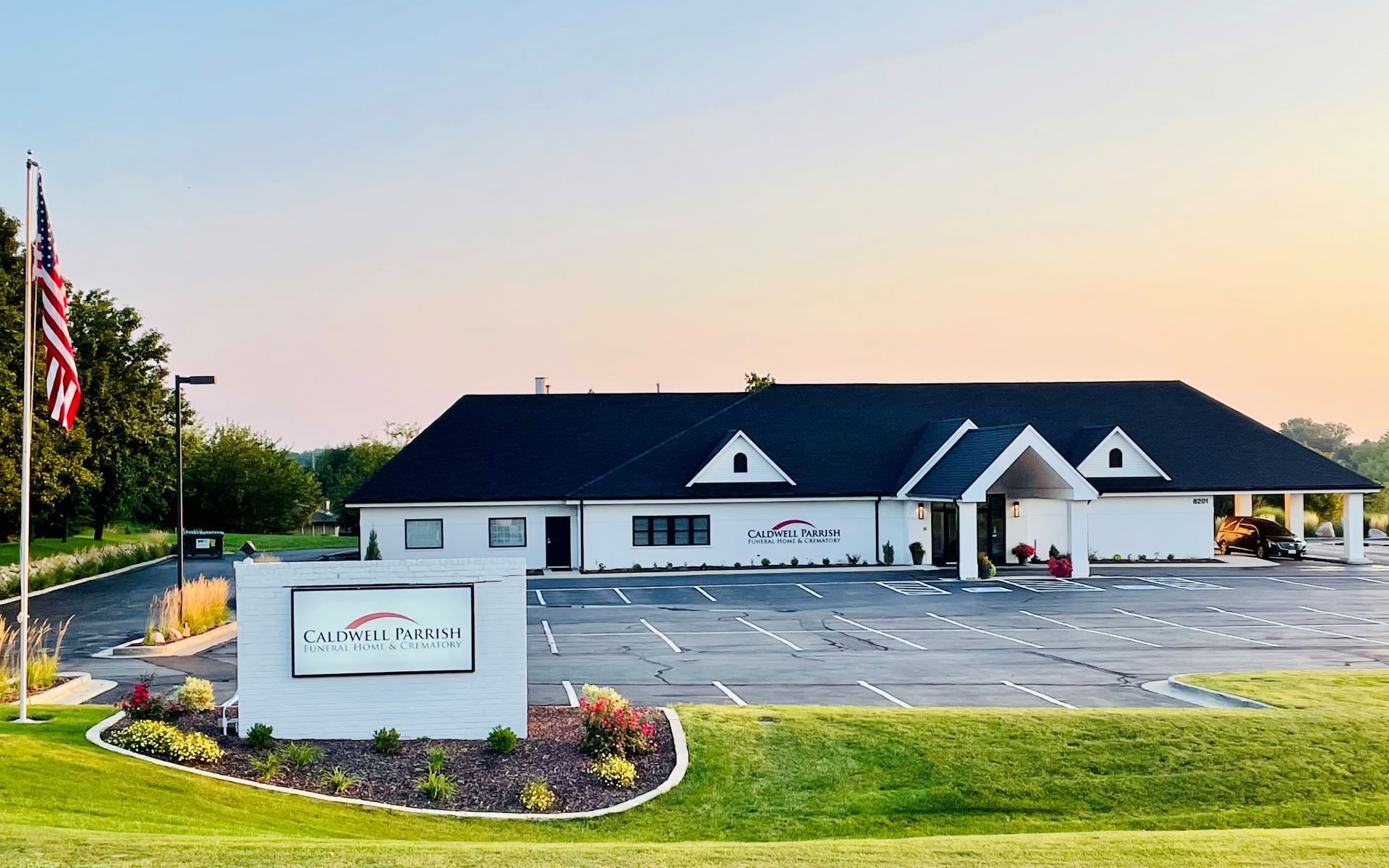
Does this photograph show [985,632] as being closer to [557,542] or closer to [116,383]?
[557,542]

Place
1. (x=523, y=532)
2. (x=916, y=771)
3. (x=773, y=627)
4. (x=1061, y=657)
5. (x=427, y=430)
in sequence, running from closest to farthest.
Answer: (x=916, y=771), (x=1061, y=657), (x=773, y=627), (x=523, y=532), (x=427, y=430)

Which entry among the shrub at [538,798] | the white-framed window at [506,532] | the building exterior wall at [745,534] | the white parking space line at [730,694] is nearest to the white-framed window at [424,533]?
the white-framed window at [506,532]

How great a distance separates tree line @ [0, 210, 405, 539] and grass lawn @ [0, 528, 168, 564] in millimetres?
1336

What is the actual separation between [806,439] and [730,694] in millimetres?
28875

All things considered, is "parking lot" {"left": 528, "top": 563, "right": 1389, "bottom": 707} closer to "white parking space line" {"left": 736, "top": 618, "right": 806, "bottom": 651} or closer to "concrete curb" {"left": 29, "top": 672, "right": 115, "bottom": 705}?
"white parking space line" {"left": 736, "top": 618, "right": 806, "bottom": 651}

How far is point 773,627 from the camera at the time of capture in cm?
2761

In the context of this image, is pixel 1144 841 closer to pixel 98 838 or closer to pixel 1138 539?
pixel 98 838

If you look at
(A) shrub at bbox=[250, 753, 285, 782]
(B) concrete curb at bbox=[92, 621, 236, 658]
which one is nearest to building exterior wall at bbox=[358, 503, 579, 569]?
(B) concrete curb at bbox=[92, 621, 236, 658]

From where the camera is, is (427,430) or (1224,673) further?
(427,430)

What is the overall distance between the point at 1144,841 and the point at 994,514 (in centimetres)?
3442

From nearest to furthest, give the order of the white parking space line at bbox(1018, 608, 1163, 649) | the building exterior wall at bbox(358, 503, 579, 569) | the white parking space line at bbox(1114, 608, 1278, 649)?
1. the white parking space line at bbox(1018, 608, 1163, 649)
2. the white parking space line at bbox(1114, 608, 1278, 649)
3. the building exterior wall at bbox(358, 503, 579, 569)

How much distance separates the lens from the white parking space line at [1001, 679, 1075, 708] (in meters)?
18.2

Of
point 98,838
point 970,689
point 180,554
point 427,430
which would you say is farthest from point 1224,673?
point 427,430

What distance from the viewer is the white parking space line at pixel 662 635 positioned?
955 inches
